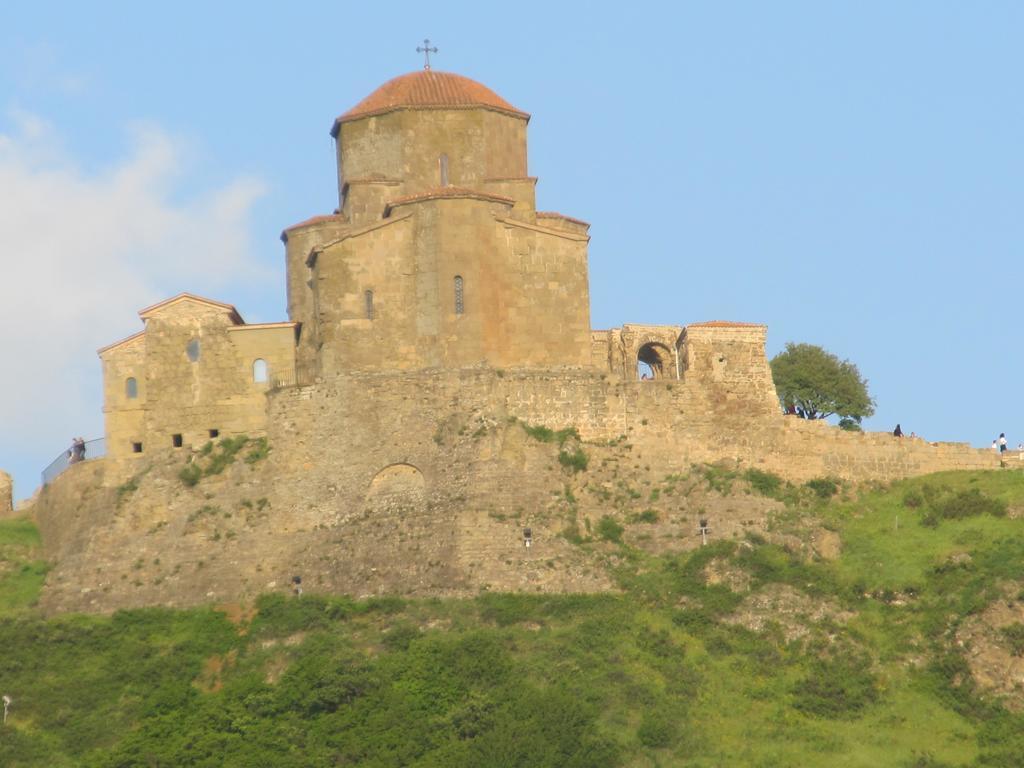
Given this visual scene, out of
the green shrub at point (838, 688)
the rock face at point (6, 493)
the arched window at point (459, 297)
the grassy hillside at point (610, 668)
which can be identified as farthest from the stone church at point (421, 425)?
the green shrub at point (838, 688)

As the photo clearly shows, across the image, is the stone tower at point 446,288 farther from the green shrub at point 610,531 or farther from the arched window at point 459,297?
the green shrub at point 610,531

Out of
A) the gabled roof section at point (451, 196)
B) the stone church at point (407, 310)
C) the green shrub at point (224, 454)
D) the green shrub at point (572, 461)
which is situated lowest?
the green shrub at point (572, 461)

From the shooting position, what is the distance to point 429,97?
7056 cm

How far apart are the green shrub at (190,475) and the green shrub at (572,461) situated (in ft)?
27.1

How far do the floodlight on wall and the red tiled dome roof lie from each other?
1188 centimetres

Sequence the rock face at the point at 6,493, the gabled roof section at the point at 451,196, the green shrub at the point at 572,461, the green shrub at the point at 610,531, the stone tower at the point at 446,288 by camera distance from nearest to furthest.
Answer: the green shrub at the point at 610,531, the green shrub at the point at 572,461, the stone tower at the point at 446,288, the gabled roof section at the point at 451,196, the rock face at the point at 6,493

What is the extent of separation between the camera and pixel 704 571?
209 feet

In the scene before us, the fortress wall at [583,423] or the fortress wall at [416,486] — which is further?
the fortress wall at [583,423]

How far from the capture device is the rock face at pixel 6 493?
72.8 metres

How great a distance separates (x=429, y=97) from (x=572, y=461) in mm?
10292

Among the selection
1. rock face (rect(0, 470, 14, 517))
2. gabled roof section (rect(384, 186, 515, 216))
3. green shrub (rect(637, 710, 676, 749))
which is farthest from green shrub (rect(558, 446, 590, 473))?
rock face (rect(0, 470, 14, 517))

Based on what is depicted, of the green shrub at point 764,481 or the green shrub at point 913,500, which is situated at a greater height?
the green shrub at point 764,481

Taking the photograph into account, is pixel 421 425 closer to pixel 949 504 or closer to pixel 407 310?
pixel 407 310

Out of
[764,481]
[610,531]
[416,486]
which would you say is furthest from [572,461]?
[764,481]
